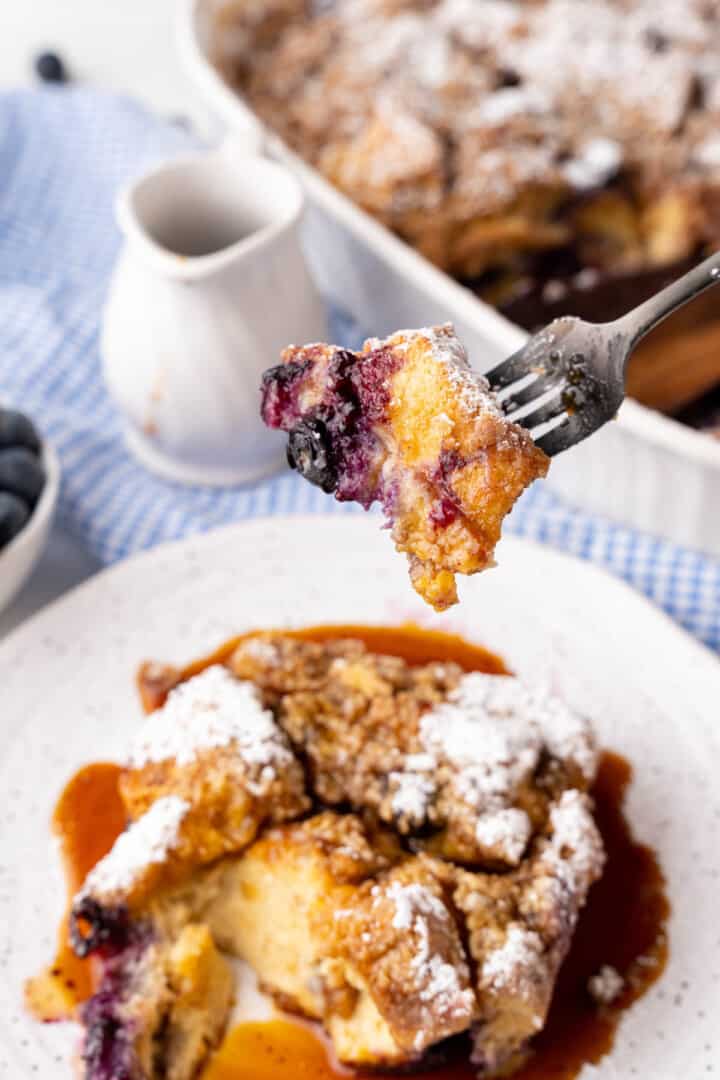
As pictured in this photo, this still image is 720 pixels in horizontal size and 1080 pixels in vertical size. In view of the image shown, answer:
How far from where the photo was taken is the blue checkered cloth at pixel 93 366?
8.39 feet

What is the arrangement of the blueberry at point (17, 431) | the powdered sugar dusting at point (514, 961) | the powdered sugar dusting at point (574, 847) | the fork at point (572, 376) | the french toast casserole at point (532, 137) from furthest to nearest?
the french toast casserole at point (532, 137) → the blueberry at point (17, 431) → the powdered sugar dusting at point (574, 847) → the powdered sugar dusting at point (514, 961) → the fork at point (572, 376)

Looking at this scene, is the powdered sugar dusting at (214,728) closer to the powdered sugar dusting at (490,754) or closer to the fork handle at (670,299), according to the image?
the powdered sugar dusting at (490,754)

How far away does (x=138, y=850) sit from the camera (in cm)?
181

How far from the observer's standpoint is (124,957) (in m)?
1.83

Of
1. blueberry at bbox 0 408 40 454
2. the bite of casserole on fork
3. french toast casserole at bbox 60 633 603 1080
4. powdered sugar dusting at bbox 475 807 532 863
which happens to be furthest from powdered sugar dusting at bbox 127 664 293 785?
blueberry at bbox 0 408 40 454

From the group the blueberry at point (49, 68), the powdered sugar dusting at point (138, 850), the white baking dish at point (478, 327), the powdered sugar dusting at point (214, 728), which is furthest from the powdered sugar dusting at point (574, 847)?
the blueberry at point (49, 68)

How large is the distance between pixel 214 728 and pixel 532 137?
1616 mm

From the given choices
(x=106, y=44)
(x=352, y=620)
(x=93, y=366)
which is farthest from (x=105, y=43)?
(x=352, y=620)

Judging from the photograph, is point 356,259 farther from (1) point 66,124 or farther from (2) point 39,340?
(1) point 66,124

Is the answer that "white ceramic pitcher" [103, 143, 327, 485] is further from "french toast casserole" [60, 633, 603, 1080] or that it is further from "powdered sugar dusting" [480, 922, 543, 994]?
"powdered sugar dusting" [480, 922, 543, 994]

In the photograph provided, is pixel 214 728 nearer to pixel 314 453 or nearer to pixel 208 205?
pixel 314 453

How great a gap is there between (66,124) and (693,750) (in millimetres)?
2391

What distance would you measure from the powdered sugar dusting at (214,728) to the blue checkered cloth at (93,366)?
26.4 inches

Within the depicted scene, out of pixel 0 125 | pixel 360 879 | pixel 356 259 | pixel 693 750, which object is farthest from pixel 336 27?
pixel 360 879
